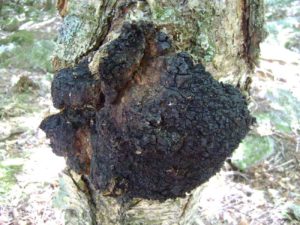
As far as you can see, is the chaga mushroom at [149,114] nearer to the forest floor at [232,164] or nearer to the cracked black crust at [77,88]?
the cracked black crust at [77,88]

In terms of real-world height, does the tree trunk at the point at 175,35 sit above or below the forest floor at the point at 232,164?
above

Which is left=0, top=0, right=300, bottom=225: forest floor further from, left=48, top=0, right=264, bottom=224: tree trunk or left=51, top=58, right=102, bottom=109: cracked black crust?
left=51, top=58, right=102, bottom=109: cracked black crust

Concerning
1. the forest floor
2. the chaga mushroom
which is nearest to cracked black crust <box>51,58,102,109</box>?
the chaga mushroom

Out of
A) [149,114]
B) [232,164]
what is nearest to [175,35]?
[149,114]

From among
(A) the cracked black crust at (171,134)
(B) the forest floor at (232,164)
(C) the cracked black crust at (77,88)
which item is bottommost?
(B) the forest floor at (232,164)

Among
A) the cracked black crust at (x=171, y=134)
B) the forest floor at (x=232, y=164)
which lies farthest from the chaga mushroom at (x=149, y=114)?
the forest floor at (x=232, y=164)

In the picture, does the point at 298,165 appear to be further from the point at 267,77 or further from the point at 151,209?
the point at 151,209

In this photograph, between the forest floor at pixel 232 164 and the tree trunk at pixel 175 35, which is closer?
the tree trunk at pixel 175 35
